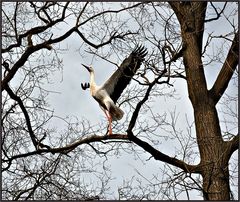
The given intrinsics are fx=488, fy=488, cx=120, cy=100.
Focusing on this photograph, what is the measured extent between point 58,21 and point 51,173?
231 centimetres

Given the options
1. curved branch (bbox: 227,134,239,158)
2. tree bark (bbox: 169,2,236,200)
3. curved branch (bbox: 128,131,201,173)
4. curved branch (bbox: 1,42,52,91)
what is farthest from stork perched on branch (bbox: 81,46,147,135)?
curved branch (bbox: 227,134,239,158)

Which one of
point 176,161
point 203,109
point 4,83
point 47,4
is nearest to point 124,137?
point 176,161

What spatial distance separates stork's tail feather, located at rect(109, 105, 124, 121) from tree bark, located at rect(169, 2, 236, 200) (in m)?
1.17

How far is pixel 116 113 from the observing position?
7988 millimetres

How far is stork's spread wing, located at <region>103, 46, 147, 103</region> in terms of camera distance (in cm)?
733

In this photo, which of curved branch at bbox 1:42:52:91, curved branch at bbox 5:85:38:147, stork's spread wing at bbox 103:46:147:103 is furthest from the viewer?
stork's spread wing at bbox 103:46:147:103

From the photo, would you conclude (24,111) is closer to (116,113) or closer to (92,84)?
(92,84)

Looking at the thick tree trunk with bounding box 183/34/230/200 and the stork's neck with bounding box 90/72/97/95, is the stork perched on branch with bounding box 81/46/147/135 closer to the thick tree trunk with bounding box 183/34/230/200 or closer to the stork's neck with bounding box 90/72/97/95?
the stork's neck with bounding box 90/72/97/95

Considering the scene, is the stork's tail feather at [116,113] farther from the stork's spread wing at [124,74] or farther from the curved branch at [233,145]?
the curved branch at [233,145]

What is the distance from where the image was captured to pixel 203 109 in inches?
296

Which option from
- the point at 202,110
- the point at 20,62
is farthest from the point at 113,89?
the point at 20,62

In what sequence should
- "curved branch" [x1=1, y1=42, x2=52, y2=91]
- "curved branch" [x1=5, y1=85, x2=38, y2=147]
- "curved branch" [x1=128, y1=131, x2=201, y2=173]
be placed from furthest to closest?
"curved branch" [x1=5, y1=85, x2=38, y2=147] → "curved branch" [x1=1, y1=42, x2=52, y2=91] → "curved branch" [x1=128, y1=131, x2=201, y2=173]

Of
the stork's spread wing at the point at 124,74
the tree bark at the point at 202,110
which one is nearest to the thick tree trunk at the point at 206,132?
the tree bark at the point at 202,110

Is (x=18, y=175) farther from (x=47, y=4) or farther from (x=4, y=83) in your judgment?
(x=47, y=4)
